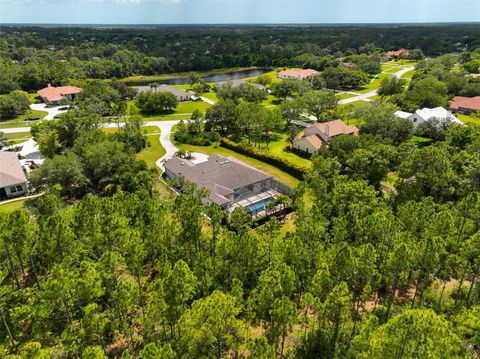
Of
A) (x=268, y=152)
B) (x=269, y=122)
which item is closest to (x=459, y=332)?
(x=268, y=152)

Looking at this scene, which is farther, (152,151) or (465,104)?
(465,104)

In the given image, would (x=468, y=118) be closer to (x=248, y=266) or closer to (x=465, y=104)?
(x=465, y=104)

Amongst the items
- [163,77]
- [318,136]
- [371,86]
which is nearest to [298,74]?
[371,86]

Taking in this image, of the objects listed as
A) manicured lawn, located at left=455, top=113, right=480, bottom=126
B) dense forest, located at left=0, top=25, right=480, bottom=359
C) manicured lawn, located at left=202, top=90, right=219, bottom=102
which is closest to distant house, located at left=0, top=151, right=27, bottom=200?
dense forest, located at left=0, top=25, right=480, bottom=359

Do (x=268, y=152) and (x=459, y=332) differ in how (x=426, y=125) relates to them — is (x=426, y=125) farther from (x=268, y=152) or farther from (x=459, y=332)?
(x=459, y=332)

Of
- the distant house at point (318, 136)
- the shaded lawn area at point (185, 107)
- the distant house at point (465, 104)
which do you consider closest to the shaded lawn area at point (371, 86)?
the distant house at point (465, 104)

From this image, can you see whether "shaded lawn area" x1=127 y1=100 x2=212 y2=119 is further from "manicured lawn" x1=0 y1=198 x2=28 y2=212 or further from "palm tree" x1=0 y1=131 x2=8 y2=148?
"manicured lawn" x1=0 y1=198 x2=28 y2=212
